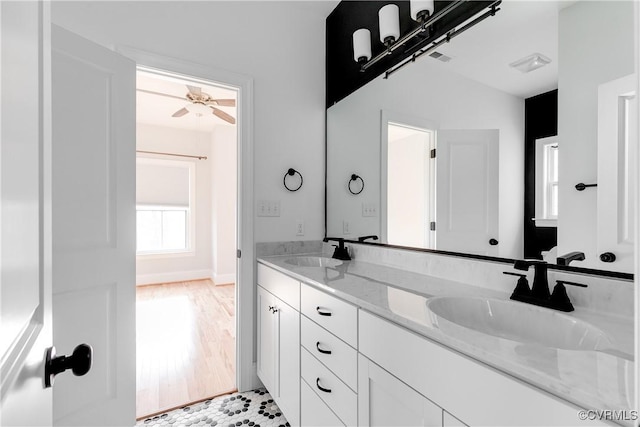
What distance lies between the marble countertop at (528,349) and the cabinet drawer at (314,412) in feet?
1.62

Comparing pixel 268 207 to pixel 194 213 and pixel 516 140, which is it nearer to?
pixel 516 140

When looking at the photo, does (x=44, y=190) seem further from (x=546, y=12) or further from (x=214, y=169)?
(x=214, y=169)

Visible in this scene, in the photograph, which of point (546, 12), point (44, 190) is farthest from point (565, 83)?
point (44, 190)

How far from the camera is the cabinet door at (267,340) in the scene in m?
1.73

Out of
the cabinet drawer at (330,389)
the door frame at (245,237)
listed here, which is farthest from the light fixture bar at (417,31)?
the cabinet drawer at (330,389)

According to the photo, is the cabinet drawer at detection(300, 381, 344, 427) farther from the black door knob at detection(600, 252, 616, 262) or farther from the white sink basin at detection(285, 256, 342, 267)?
the black door knob at detection(600, 252, 616, 262)

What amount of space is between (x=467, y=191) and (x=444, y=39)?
0.72 meters

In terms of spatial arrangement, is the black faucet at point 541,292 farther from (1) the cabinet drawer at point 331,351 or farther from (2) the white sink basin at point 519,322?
(1) the cabinet drawer at point 331,351

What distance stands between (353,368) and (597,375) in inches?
27.3

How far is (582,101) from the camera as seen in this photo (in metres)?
0.94

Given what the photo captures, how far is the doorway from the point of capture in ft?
11.5

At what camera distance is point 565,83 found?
3.22 feet

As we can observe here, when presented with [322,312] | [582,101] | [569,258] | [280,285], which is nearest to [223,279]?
[280,285]

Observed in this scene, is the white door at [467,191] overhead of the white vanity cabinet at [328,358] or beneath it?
overhead
